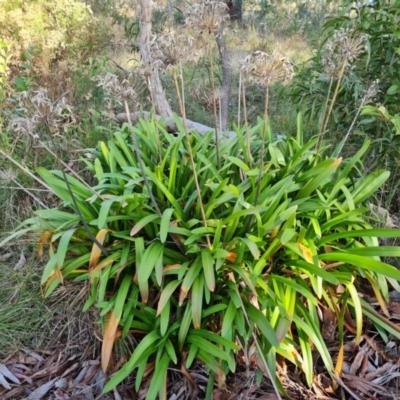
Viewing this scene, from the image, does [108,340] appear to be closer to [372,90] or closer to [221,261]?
[221,261]

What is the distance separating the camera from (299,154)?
2680mm

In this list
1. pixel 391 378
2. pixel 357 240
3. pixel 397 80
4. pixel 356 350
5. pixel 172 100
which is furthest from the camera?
pixel 172 100

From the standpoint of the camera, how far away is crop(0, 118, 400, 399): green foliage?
2119 millimetres

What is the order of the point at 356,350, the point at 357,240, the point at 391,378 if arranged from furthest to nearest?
the point at 357,240, the point at 356,350, the point at 391,378

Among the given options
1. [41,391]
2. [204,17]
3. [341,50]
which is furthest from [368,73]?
[41,391]

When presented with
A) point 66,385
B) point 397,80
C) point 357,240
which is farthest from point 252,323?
point 397,80

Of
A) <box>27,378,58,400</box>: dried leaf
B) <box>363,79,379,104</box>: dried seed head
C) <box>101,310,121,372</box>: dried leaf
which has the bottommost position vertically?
<box>27,378,58,400</box>: dried leaf

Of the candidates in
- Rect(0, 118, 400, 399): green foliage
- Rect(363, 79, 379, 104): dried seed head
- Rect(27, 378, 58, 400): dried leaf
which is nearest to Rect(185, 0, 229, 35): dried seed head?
Rect(0, 118, 400, 399): green foliage

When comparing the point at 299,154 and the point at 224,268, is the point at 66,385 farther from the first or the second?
the point at 299,154

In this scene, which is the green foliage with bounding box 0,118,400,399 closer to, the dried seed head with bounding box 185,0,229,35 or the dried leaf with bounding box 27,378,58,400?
the dried leaf with bounding box 27,378,58,400

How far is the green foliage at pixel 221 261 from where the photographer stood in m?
2.12

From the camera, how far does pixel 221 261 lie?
7.14 feet

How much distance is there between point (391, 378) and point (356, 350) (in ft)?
0.76

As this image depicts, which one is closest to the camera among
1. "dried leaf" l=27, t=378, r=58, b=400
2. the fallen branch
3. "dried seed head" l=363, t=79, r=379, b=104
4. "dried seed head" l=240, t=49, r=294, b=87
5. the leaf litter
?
"dried seed head" l=240, t=49, r=294, b=87
